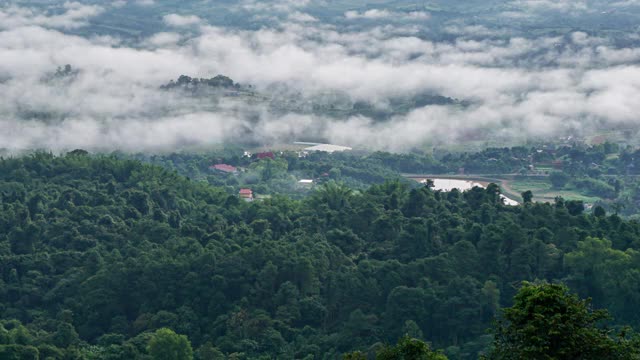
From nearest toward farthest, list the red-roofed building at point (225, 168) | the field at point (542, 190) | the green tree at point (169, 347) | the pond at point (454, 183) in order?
the green tree at point (169, 347) → the pond at point (454, 183) → the field at point (542, 190) → the red-roofed building at point (225, 168)

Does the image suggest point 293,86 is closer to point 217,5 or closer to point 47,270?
point 217,5

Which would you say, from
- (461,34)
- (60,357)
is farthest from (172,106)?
(60,357)

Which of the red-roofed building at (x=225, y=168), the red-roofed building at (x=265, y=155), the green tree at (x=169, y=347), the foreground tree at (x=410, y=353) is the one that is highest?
the foreground tree at (x=410, y=353)

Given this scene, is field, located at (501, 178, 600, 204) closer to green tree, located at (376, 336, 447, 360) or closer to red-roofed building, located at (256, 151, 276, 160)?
red-roofed building, located at (256, 151, 276, 160)

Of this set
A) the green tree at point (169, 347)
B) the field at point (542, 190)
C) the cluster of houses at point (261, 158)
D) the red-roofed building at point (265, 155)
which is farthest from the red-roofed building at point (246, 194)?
the green tree at point (169, 347)

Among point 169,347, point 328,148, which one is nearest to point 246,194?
point 328,148

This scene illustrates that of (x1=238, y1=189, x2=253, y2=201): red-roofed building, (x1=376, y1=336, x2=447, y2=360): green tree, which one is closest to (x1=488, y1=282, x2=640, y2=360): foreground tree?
(x1=376, y1=336, x2=447, y2=360): green tree

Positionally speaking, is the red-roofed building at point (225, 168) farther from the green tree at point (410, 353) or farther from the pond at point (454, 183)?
the green tree at point (410, 353)
